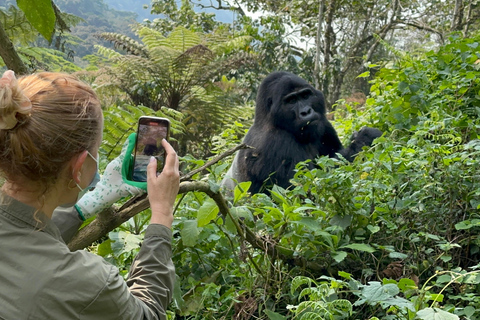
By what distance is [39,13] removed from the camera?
0.96 m

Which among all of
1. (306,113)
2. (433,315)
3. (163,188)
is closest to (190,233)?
(163,188)

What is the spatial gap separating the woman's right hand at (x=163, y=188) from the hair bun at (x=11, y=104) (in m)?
0.42

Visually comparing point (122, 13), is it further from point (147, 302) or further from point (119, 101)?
point (147, 302)

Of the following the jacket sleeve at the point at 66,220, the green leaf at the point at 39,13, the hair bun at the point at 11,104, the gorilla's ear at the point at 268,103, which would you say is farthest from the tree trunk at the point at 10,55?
the gorilla's ear at the point at 268,103

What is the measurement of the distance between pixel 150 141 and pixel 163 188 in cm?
17

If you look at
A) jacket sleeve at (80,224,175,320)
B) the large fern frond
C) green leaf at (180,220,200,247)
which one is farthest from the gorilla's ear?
the large fern frond

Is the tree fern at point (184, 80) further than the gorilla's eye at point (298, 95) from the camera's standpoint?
Yes

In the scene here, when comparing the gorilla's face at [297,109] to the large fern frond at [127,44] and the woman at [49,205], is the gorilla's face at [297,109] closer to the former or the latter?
the woman at [49,205]

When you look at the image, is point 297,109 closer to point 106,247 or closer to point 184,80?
point 106,247

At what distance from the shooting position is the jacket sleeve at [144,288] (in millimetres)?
1113

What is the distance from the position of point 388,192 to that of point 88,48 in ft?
107

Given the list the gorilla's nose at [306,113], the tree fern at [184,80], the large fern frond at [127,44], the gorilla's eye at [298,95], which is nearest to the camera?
the gorilla's nose at [306,113]

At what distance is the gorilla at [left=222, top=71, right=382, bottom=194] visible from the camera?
402 cm

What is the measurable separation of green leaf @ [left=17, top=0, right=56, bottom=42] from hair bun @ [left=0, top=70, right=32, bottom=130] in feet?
0.59
